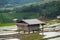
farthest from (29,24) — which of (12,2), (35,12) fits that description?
(12,2)

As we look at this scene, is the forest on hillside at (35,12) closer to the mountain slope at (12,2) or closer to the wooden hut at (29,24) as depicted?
the mountain slope at (12,2)

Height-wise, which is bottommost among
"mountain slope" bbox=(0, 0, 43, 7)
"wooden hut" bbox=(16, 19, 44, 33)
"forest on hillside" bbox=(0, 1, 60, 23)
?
"wooden hut" bbox=(16, 19, 44, 33)

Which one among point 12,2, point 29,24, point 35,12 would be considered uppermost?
point 12,2

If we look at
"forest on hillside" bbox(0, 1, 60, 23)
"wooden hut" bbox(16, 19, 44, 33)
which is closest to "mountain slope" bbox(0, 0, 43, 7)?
"forest on hillside" bbox(0, 1, 60, 23)

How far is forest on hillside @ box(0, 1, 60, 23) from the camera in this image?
25.9 meters

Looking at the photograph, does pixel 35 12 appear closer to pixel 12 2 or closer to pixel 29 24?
pixel 12 2

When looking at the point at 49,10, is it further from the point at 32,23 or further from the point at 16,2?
the point at 32,23

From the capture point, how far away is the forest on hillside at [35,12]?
84.9 ft

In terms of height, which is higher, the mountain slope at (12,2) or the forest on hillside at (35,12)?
the mountain slope at (12,2)

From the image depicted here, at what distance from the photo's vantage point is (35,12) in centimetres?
2853

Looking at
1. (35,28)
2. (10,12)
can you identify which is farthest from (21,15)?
(35,28)

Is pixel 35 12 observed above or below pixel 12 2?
below

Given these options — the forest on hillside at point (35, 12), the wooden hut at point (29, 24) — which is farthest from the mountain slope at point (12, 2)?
the wooden hut at point (29, 24)

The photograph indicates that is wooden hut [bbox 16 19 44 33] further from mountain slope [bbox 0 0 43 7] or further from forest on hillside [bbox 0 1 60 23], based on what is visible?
mountain slope [bbox 0 0 43 7]
